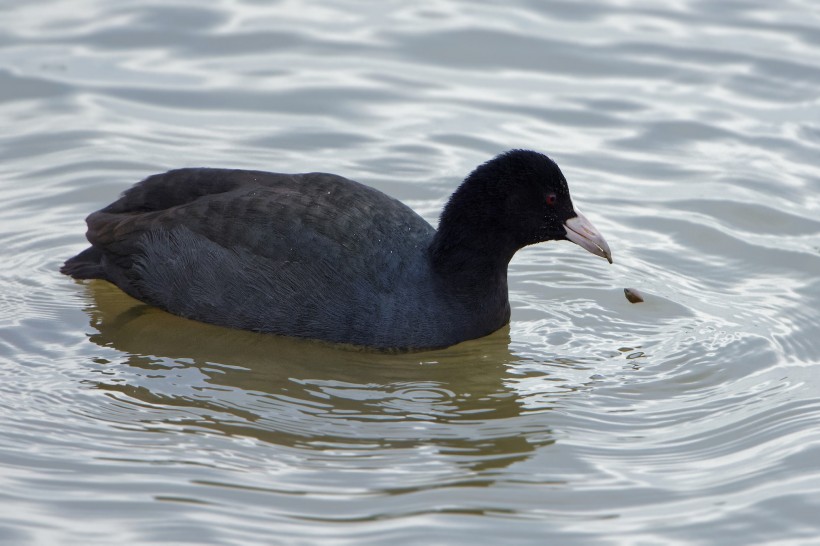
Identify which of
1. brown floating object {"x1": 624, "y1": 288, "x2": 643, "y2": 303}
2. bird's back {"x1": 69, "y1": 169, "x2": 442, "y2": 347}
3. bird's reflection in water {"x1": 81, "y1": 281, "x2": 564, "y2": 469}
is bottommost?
bird's reflection in water {"x1": 81, "y1": 281, "x2": 564, "y2": 469}

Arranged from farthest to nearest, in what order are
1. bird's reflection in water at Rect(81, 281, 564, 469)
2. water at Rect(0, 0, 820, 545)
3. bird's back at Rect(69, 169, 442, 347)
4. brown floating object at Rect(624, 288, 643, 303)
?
brown floating object at Rect(624, 288, 643, 303) → bird's back at Rect(69, 169, 442, 347) → bird's reflection in water at Rect(81, 281, 564, 469) → water at Rect(0, 0, 820, 545)

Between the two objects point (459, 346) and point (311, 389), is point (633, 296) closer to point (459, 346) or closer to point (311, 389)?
point (459, 346)

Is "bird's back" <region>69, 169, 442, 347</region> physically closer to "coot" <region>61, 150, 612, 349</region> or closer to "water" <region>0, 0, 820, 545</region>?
"coot" <region>61, 150, 612, 349</region>

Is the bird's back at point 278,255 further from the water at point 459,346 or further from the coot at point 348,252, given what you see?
the water at point 459,346

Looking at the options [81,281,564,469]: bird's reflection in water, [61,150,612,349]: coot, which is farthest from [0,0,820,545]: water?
[61,150,612,349]: coot

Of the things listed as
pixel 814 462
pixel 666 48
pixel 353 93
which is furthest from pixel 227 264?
pixel 666 48

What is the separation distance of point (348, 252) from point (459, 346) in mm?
920

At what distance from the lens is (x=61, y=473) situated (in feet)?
20.5

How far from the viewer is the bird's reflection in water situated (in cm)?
674

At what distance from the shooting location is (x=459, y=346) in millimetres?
7992

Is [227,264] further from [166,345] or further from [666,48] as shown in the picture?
[666,48]

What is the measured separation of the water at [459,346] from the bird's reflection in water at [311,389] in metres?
0.02

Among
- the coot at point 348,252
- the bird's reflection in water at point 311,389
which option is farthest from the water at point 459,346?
the coot at point 348,252

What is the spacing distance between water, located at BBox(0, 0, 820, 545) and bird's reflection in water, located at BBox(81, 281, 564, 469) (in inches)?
0.9
